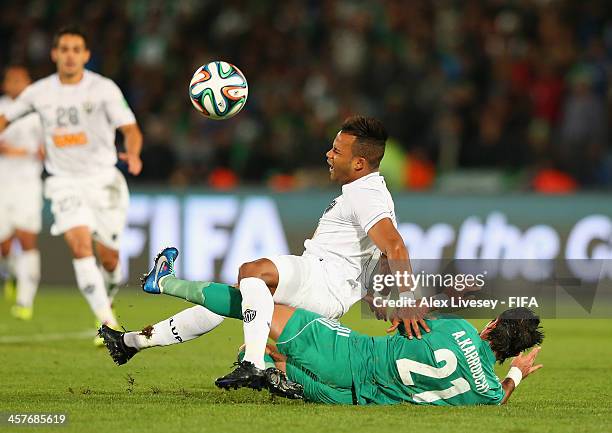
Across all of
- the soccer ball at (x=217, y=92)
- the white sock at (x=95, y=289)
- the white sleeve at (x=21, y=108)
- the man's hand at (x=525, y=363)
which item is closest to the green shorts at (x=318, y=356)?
the man's hand at (x=525, y=363)

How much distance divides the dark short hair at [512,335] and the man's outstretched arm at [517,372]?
9.9 inches

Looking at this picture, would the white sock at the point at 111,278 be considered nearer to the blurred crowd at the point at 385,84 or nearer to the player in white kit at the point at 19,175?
the player in white kit at the point at 19,175

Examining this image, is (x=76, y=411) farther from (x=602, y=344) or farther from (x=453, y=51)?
(x=453, y=51)

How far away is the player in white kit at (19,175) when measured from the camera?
45.8 feet

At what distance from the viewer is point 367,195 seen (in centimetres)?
727

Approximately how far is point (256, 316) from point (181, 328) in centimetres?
83

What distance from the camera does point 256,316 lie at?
6973 millimetres

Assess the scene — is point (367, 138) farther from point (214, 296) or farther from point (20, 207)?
point (20, 207)

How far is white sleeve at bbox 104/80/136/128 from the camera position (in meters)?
10.8

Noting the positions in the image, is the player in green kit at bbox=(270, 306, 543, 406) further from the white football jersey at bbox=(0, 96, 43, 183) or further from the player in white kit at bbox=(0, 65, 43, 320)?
the white football jersey at bbox=(0, 96, 43, 183)

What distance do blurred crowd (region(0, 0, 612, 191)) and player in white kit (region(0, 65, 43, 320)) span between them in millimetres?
2783

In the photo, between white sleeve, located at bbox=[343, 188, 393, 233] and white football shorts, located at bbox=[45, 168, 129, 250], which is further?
white football shorts, located at bbox=[45, 168, 129, 250]
